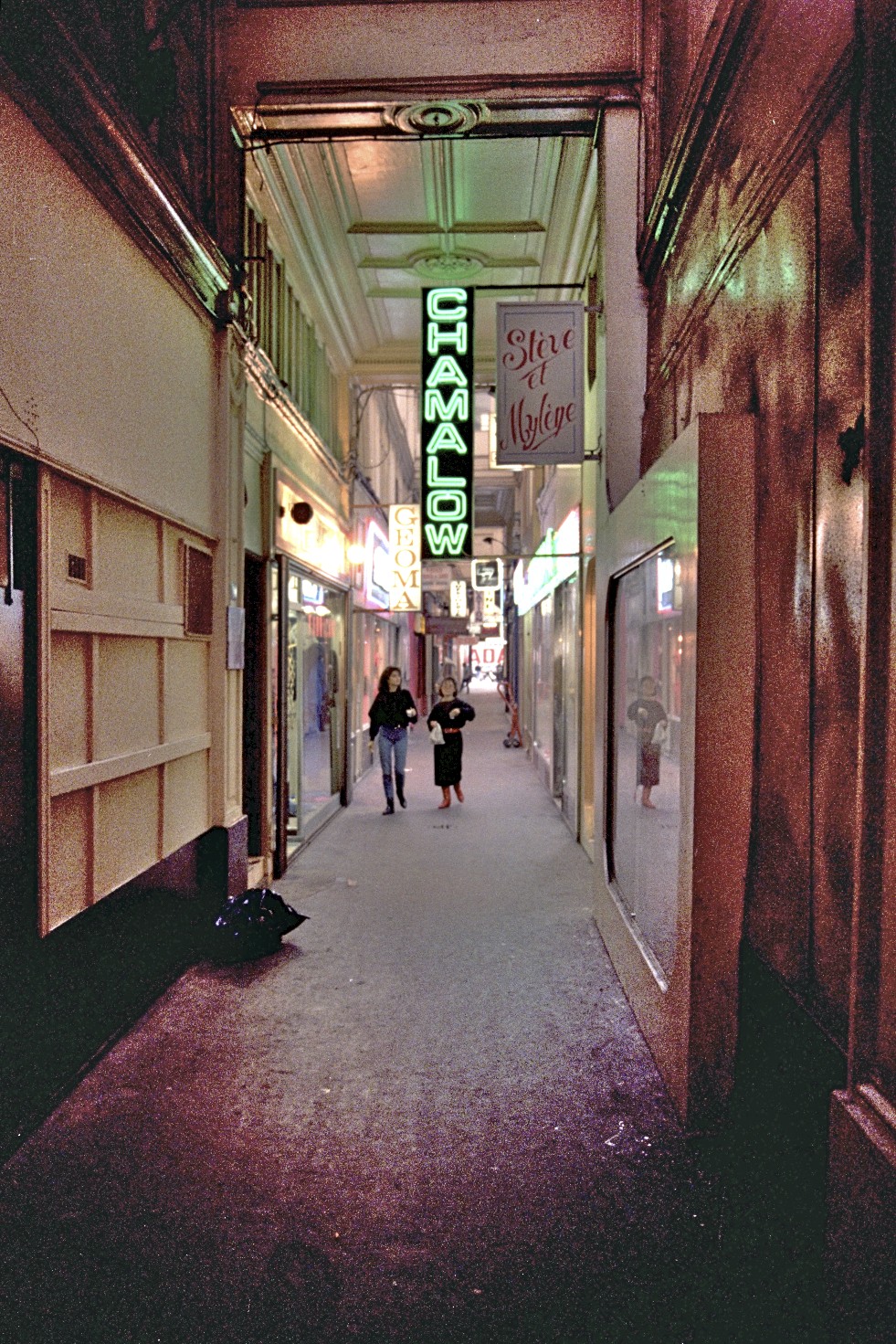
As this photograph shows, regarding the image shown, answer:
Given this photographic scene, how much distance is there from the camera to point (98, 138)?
3814 millimetres

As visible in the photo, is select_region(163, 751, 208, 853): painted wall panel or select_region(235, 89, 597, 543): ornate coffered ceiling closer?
select_region(163, 751, 208, 853): painted wall panel

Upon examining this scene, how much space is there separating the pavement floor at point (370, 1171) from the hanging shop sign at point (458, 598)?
27.9m

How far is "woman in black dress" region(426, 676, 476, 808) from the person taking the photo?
10.6m

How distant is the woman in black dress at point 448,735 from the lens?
10.6 m

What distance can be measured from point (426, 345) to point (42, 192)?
5.96m

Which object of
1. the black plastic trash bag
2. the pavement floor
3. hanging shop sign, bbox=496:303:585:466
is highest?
hanging shop sign, bbox=496:303:585:466

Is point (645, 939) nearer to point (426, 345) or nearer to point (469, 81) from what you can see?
point (469, 81)

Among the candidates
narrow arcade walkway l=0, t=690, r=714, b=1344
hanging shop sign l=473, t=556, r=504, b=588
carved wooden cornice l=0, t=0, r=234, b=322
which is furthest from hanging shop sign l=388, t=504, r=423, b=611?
hanging shop sign l=473, t=556, r=504, b=588

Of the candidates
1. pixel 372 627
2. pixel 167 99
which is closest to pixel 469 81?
pixel 167 99

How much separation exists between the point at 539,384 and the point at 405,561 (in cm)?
716

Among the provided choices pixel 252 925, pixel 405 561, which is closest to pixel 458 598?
pixel 405 561

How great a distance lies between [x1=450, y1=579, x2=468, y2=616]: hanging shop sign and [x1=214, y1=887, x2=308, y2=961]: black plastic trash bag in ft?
88.3

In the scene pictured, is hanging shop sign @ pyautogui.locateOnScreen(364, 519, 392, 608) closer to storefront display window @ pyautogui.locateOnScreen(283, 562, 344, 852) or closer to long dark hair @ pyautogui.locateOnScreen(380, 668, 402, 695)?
storefront display window @ pyautogui.locateOnScreen(283, 562, 344, 852)

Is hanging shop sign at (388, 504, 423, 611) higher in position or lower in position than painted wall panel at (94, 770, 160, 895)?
higher
